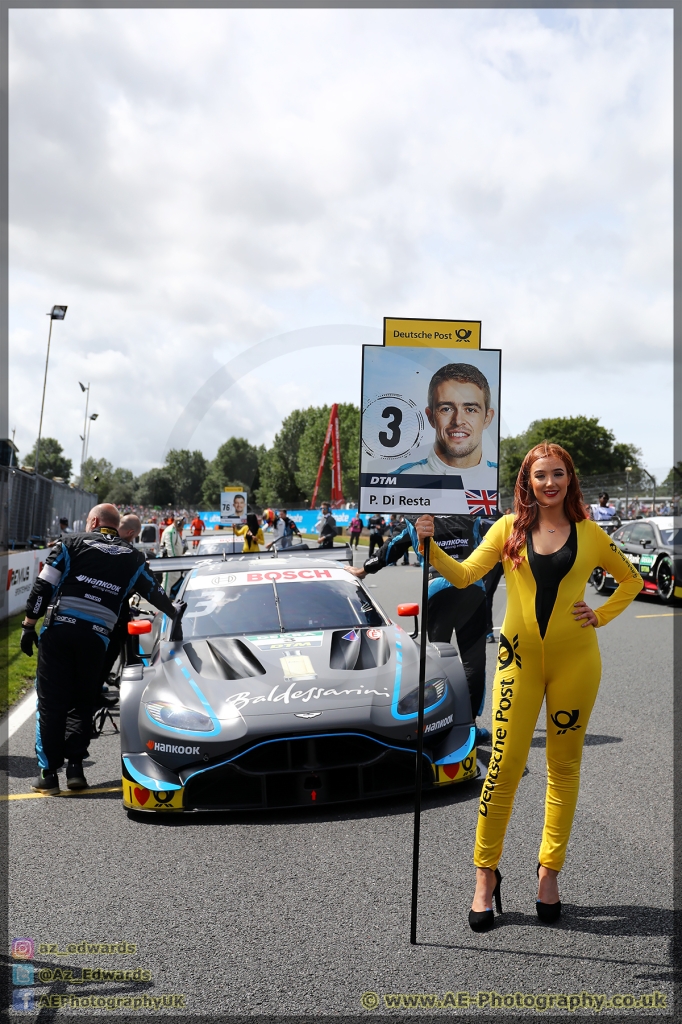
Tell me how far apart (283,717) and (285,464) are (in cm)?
11336

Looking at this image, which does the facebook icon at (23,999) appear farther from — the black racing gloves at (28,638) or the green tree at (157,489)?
the green tree at (157,489)

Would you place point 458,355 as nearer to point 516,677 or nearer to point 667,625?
point 516,677

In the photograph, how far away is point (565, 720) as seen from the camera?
135 inches

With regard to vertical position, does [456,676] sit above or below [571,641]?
below

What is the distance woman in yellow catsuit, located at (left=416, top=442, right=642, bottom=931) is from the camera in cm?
341

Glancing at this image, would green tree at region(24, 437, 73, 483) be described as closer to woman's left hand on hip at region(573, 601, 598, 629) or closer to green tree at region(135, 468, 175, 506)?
green tree at region(135, 468, 175, 506)

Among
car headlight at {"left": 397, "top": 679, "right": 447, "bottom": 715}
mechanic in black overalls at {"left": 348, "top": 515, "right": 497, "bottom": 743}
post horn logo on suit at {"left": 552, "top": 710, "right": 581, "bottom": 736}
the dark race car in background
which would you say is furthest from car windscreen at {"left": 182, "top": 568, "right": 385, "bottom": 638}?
the dark race car in background

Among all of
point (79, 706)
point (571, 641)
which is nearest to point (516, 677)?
point (571, 641)

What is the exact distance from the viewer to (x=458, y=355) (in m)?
4.04

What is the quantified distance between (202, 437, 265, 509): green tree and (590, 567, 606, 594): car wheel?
114 m

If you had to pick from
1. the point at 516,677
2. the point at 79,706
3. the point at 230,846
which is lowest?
the point at 230,846

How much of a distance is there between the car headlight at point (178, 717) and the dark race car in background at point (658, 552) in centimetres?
1120

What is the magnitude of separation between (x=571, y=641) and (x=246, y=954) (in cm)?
167

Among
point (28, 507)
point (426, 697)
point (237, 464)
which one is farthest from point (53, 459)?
point (426, 697)
